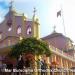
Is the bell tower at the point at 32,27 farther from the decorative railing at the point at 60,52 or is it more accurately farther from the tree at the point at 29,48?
the tree at the point at 29,48

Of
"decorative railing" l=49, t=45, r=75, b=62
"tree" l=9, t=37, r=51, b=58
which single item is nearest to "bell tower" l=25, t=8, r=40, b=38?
"decorative railing" l=49, t=45, r=75, b=62

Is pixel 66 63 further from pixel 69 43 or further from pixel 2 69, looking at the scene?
pixel 2 69

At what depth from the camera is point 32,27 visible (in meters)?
46.1

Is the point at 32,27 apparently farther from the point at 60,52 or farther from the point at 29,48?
the point at 29,48

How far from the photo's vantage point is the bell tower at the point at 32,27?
45.9 metres

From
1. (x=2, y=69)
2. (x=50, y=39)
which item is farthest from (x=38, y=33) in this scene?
(x=50, y=39)

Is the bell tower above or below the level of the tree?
above

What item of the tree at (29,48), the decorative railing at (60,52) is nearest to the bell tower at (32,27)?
the decorative railing at (60,52)

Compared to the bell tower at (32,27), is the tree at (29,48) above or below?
below

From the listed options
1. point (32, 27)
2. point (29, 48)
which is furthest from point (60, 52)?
point (29, 48)

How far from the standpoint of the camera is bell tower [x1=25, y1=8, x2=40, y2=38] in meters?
45.9

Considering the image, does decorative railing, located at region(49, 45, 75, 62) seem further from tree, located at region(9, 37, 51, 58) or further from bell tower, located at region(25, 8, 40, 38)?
tree, located at region(9, 37, 51, 58)

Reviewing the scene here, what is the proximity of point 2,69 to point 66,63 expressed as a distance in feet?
68.4

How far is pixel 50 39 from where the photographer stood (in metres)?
63.9
